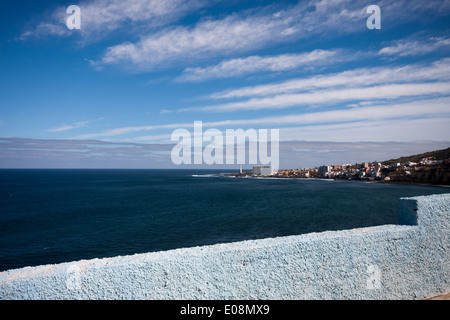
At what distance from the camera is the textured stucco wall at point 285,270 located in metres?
2.23

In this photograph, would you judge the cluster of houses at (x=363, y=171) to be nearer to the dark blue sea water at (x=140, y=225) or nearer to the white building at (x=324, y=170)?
the white building at (x=324, y=170)

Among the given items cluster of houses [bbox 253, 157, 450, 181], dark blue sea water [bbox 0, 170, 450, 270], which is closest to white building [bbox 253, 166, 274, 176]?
cluster of houses [bbox 253, 157, 450, 181]

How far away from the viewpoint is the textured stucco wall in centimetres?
223

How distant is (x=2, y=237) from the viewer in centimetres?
2402

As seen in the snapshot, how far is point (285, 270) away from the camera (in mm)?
2854

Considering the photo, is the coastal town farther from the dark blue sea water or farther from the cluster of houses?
the dark blue sea water

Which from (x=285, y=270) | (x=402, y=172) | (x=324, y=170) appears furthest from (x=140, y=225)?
(x=324, y=170)

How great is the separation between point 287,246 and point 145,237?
2249cm

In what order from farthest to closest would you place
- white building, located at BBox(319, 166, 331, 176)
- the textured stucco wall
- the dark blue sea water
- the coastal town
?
1. white building, located at BBox(319, 166, 331, 176)
2. the coastal town
3. the dark blue sea water
4. the textured stucco wall

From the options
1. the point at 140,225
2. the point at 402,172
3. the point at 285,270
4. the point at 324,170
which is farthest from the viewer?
the point at 324,170

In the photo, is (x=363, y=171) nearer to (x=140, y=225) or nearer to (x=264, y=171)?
(x=264, y=171)

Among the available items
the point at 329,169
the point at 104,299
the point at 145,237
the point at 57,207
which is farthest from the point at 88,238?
the point at 329,169

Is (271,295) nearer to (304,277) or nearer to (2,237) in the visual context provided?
(304,277)
